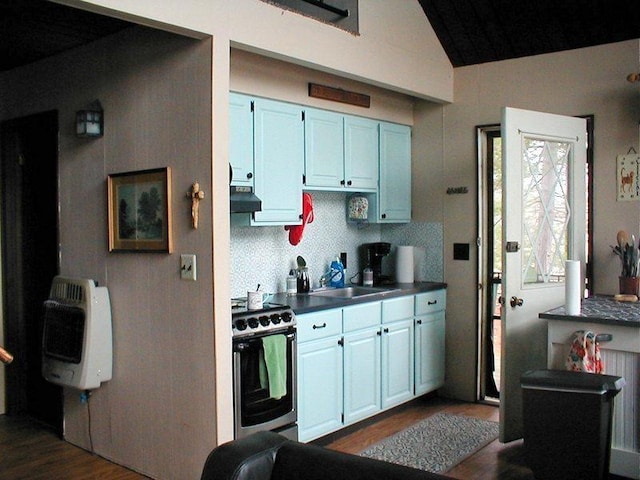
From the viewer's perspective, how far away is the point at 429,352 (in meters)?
4.90

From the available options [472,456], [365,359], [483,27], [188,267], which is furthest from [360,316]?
[483,27]

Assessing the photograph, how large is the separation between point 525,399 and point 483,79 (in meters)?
2.62

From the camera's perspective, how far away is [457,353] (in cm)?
503

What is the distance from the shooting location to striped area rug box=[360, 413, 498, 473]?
3.76 metres

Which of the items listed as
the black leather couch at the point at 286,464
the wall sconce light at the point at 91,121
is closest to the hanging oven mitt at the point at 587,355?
the black leather couch at the point at 286,464

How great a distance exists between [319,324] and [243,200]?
0.90 meters

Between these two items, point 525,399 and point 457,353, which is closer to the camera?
point 525,399

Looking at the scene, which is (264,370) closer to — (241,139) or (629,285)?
(241,139)

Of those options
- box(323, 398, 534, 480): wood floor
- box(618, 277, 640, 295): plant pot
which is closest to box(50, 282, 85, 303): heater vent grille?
box(323, 398, 534, 480): wood floor

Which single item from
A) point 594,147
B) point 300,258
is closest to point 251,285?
point 300,258

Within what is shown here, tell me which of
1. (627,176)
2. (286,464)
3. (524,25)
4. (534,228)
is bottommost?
(286,464)

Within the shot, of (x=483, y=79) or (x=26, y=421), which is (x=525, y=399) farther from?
(x=26, y=421)

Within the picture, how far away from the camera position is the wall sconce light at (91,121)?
3646mm

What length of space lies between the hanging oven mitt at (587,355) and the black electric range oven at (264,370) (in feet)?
5.22
